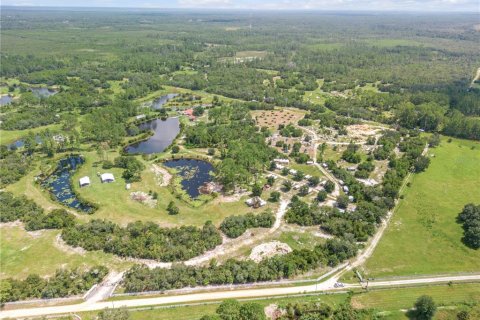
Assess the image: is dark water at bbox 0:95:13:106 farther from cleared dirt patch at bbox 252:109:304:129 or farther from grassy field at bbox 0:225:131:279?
cleared dirt patch at bbox 252:109:304:129

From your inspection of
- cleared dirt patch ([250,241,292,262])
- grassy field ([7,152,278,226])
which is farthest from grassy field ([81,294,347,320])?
grassy field ([7,152,278,226])

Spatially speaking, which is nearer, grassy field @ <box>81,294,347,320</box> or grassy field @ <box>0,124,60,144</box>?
Result: grassy field @ <box>81,294,347,320</box>

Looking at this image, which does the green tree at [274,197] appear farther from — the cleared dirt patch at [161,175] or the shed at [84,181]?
the shed at [84,181]

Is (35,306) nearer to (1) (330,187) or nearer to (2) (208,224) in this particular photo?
(2) (208,224)

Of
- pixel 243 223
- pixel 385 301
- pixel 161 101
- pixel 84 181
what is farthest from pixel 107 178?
pixel 161 101

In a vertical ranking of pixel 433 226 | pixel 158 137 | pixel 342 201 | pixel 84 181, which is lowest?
pixel 158 137

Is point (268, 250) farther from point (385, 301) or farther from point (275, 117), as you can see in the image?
point (275, 117)
